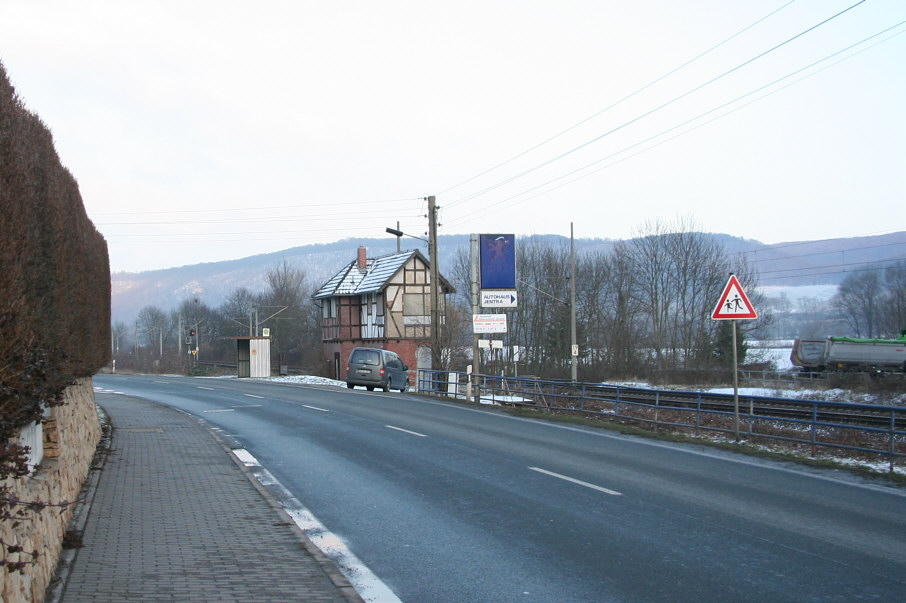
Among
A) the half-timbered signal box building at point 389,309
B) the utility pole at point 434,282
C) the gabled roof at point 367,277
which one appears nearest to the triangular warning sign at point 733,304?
the utility pole at point 434,282

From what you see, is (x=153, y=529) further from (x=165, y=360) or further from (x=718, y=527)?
(x=165, y=360)

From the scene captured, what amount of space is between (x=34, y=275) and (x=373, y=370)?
3049 cm

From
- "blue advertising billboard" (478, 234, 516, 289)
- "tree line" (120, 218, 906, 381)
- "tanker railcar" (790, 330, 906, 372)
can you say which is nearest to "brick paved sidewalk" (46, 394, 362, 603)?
"blue advertising billboard" (478, 234, 516, 289)

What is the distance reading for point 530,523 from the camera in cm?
868

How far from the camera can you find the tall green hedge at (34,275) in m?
4.81

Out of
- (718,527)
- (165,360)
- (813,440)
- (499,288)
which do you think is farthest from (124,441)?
(165,360)

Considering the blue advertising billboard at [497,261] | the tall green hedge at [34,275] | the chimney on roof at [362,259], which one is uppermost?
the chimney on roof at [362,259]

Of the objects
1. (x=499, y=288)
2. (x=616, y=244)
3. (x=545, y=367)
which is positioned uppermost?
(x=616, y=244)

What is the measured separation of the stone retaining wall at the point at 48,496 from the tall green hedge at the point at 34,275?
506 millimetres

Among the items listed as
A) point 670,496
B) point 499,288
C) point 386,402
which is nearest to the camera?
point 670,496

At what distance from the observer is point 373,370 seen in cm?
3644

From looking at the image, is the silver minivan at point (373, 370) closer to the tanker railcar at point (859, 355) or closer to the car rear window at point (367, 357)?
the car rear window at point (367, 357)

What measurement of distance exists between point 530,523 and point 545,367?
177ft

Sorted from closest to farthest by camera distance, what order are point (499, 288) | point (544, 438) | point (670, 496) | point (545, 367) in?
point (670, 496), point (544, 438), point (499, 288), point (545, 367)
